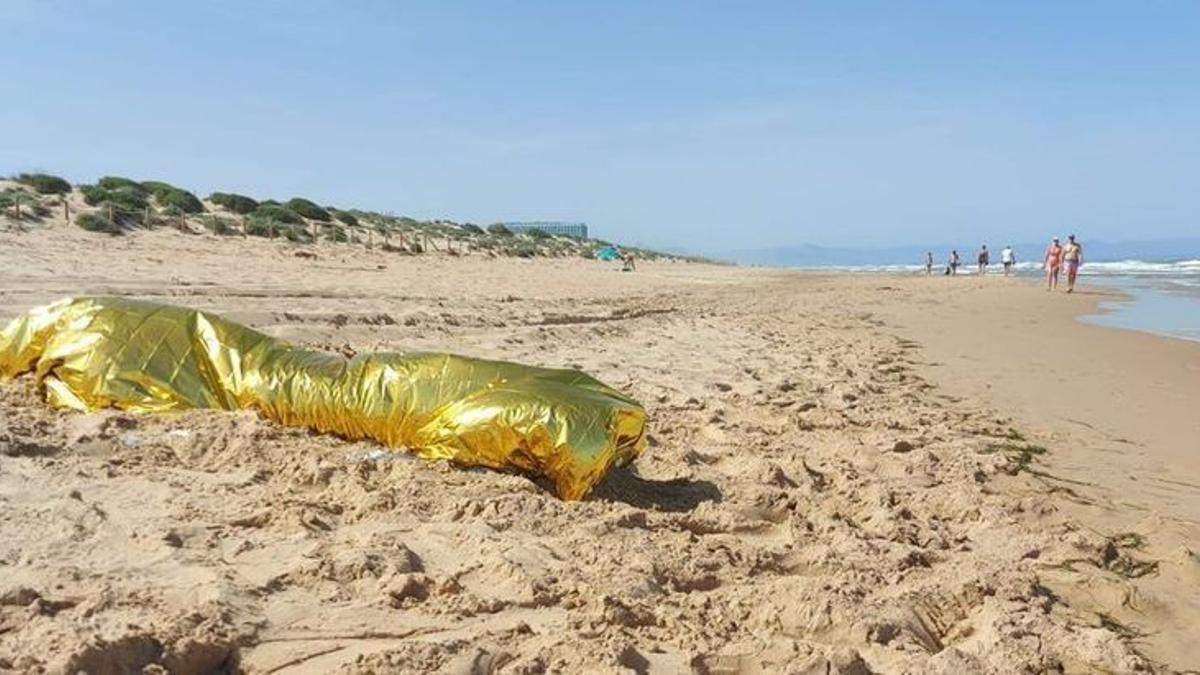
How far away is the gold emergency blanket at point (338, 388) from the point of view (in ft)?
11.6

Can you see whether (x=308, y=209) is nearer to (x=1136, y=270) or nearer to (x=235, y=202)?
(x=235, y=202)

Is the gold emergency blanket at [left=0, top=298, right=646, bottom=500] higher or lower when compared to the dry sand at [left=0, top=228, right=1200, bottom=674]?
higher

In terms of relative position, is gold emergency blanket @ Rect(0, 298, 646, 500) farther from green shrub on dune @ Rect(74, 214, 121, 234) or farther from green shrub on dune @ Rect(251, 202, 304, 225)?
green shrub on dune @ Rect(251, 202, 304, 225)

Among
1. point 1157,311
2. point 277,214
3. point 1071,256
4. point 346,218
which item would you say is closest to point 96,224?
point 277,214

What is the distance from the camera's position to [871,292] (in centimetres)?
2181

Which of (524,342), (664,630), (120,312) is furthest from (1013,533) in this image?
(524,342)

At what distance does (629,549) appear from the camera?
2990 mm

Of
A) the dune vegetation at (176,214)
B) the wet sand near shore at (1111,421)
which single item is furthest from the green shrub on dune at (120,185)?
the wet sand near shore at (1111,421)

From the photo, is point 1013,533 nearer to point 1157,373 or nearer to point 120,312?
point 120,312

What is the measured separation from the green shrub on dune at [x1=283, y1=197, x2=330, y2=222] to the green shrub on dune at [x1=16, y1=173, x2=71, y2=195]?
6670mm

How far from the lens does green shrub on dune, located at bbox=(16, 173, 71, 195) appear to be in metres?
20.0

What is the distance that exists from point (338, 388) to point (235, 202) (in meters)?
23.0

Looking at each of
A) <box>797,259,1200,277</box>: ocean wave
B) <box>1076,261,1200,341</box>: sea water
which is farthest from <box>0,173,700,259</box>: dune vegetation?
<box>797,259,1200,277</box>: ocean wave

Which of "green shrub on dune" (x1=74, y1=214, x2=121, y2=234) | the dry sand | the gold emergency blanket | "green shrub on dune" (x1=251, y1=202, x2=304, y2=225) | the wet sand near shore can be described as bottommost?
the wet sand near shore
